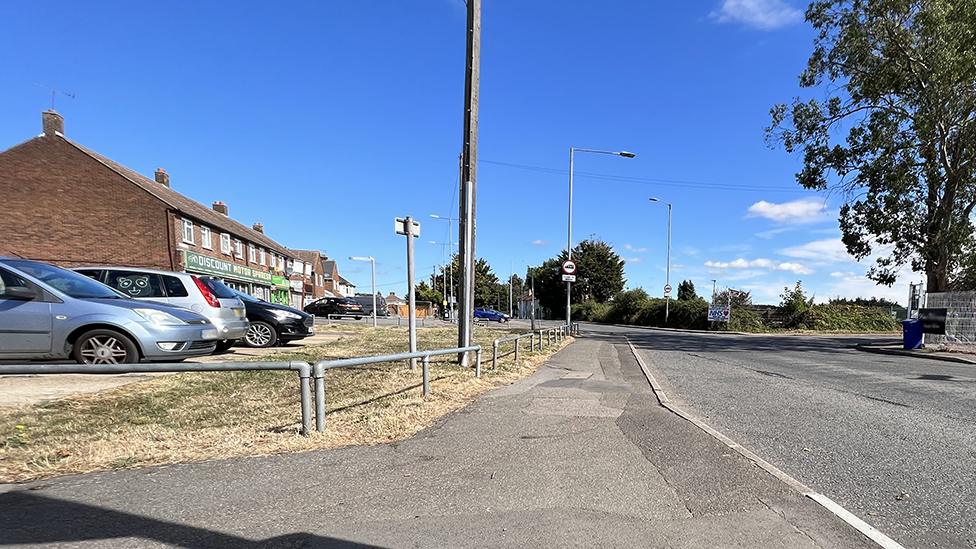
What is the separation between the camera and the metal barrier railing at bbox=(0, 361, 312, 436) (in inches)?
167

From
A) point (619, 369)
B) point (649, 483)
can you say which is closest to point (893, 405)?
point (619, 369)

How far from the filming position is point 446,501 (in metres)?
3.53

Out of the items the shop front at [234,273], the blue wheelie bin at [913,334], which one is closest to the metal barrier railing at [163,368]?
the shop front at [234,273]

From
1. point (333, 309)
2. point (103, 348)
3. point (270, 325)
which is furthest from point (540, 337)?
point (333, 309)

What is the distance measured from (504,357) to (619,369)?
276 cm

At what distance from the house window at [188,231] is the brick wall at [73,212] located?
1.44 m

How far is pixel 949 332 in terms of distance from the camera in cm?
1803

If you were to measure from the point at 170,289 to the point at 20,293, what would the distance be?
289 cm

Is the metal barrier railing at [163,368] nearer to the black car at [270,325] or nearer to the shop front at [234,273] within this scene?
the black car at [270,325]

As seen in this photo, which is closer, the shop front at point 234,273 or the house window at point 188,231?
the shop front at point 234,273

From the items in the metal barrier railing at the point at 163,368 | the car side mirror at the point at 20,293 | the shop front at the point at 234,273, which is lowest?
the metal barrier railing at the point at 163,368

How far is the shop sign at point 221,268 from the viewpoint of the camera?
27.6 meters

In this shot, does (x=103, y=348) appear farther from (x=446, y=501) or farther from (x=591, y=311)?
(x=591, y=311)

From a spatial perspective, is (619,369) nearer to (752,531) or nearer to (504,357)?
(504,357)
